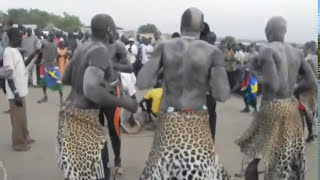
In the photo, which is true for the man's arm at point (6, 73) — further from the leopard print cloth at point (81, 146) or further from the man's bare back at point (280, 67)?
the man's bare back at point (280, 67)

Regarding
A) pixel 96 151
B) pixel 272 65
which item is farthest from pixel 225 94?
pixel 96 151

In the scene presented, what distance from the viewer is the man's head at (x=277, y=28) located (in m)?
Answer: 4.33

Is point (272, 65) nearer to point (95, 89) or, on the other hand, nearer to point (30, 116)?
point (95, 89)

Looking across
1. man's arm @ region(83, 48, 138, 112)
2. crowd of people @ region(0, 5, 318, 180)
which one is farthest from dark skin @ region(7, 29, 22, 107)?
man's arm @ region(83, 48, 138, 112)

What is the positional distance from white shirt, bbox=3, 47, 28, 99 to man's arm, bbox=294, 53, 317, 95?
3540 millimetres

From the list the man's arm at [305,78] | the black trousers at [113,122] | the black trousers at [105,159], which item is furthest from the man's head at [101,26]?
the man's arm at [305,78]

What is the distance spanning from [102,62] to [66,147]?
793 mm

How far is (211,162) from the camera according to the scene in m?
3.43

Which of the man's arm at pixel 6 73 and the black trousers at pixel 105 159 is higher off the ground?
the man's arm at pixel 6 73

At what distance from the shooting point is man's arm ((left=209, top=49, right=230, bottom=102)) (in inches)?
131

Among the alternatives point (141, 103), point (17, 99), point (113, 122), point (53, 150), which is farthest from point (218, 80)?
point (141, 103)

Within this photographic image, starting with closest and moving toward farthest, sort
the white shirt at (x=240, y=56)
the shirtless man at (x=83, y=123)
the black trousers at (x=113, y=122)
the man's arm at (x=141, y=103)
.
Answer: the shirtless man at (x=83, y=123) < the black trousers at (x=113, y=122) < the man's arm at (x=141, y=103) < the white shirt at (x=240, y=56)

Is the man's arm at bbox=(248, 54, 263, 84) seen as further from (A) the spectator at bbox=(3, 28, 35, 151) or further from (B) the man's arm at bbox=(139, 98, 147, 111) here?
(B) the man's arm at bbox=(139, 98, 147, 111)

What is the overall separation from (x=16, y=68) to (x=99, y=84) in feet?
9.77
